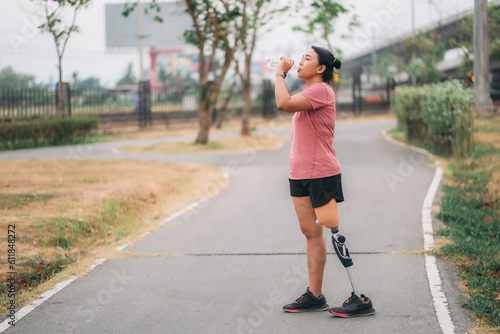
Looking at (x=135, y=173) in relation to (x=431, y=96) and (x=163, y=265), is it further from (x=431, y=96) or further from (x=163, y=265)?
(x=431, y=96)

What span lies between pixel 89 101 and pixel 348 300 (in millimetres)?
25022

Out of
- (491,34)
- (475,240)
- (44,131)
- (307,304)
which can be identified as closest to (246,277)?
(307,304)

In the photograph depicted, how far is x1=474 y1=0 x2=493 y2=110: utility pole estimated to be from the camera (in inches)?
813

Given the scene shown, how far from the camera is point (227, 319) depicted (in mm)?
4891

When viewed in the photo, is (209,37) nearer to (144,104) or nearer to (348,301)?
(144,104)

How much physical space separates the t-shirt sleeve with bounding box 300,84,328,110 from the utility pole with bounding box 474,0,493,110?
17.3 m

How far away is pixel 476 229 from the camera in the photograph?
7812mm

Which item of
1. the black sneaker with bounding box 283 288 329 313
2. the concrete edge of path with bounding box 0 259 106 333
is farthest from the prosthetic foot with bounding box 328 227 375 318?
the concrete edge of path with bounding box 0 259 106 333

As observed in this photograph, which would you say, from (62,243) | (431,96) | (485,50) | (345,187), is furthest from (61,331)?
(485,50)

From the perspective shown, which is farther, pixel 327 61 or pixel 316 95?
pixel 327 61

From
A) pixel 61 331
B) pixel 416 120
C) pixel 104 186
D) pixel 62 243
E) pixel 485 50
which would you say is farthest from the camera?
pixel 485 50

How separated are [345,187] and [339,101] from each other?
3546cm

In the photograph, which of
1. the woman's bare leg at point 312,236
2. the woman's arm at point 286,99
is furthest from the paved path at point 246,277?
the woman's arm at point 286,99

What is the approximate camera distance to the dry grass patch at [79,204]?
695 cm
